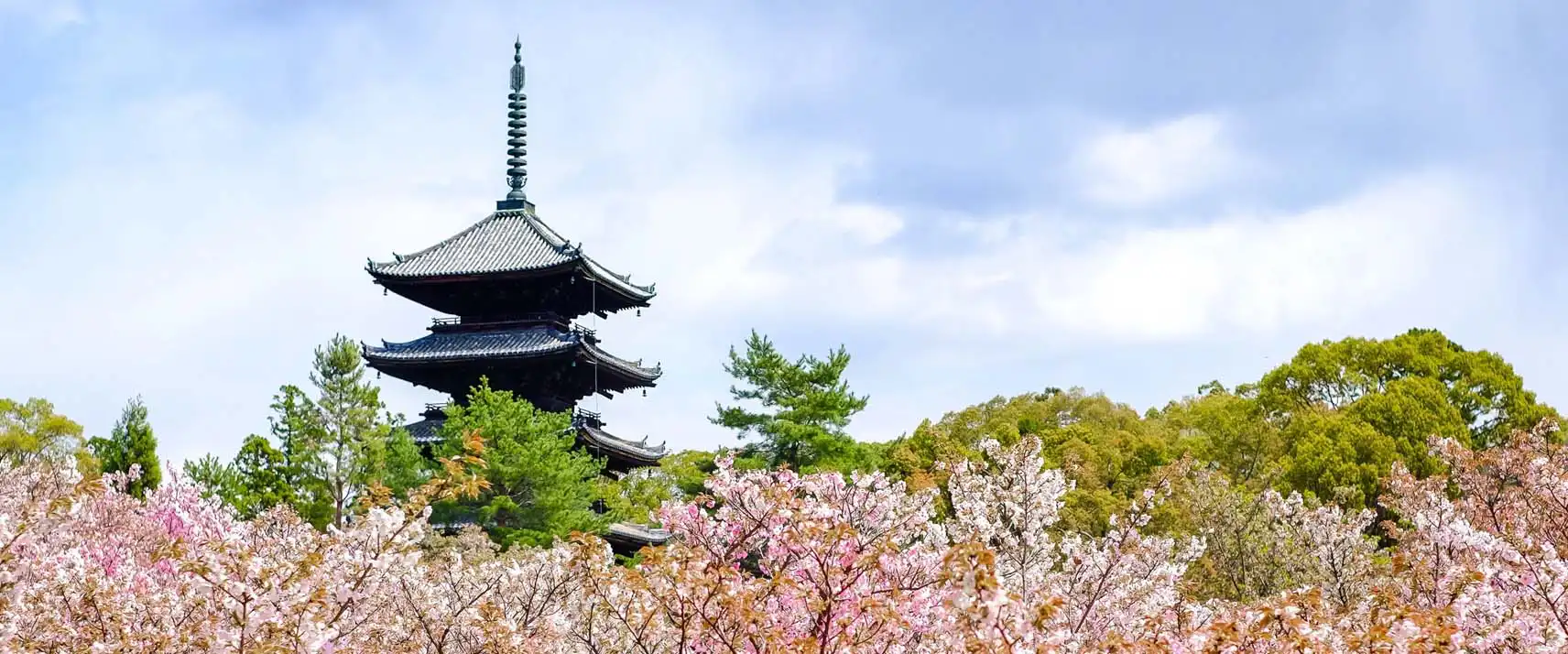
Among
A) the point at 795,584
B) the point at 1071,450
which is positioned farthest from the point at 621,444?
the point at 795,584

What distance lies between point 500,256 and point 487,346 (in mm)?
Answer: 2437

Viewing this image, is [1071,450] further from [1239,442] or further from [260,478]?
[260,478]

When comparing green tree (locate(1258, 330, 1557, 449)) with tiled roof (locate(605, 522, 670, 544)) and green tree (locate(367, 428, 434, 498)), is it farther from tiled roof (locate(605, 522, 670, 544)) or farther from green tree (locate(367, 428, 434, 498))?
green tree (locate(367, 428, 434, 498))

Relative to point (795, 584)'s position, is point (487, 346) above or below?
above

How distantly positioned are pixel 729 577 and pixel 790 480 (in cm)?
593

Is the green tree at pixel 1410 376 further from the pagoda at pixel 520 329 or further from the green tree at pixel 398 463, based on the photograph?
the green tree at pixel 398 463

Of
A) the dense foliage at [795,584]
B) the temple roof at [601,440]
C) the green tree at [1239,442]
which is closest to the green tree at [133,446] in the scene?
the temple roof at [601,440]

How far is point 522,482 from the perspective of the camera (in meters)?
23.2

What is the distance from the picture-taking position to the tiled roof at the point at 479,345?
27547 millimetres

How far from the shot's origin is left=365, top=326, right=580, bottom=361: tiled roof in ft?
90.4

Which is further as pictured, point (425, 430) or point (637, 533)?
point (637, 533)

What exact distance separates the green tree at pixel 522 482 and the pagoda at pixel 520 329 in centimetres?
310

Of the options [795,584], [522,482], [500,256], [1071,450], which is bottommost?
[795,584]

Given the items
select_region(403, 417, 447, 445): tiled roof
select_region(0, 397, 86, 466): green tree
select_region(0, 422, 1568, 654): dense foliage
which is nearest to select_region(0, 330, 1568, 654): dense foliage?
select_region(0, 422, 1568, 654): dense foliage
